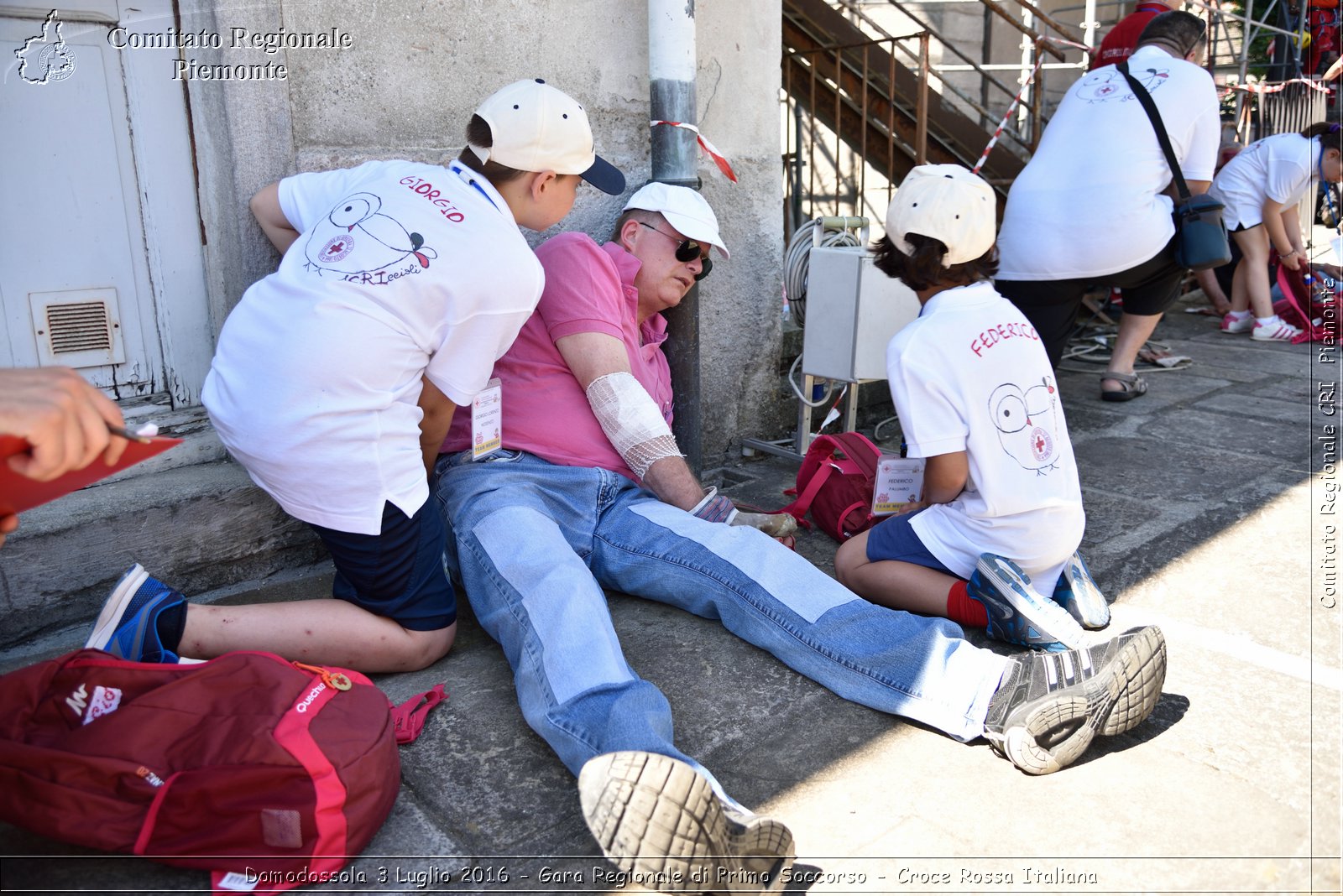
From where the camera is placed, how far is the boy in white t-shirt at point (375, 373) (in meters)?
2.21

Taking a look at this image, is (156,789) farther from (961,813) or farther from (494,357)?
(961,813)

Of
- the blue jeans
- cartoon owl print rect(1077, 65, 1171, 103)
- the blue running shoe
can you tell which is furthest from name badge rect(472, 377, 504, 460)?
cartoon owl print rect(1077, 65, 1171, 103)

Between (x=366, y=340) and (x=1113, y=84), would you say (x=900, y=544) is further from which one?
(x=1113, y=84)

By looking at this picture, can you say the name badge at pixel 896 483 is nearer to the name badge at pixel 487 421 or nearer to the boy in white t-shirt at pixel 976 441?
the boy in white t-shirt at pixel 976 441

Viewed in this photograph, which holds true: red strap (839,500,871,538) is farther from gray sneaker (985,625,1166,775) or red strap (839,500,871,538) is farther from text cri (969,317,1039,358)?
gray sneaker (985,625,1166,775)

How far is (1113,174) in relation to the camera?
4465 mm

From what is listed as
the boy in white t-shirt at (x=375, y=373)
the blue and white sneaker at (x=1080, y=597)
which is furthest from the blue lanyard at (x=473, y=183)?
the blue and white sneaker at (x=1080, y=597)

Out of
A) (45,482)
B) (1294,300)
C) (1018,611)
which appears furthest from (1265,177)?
(45,482)

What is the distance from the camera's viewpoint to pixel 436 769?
2.15 meters

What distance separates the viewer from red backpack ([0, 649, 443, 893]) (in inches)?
68.9

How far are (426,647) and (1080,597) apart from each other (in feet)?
5.63

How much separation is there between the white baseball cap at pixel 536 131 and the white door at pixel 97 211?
3.36 ft

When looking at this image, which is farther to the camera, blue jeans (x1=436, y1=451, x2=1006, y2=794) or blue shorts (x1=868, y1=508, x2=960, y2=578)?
blue shorts (x1=868, y1=508, x2=960, y2=578)

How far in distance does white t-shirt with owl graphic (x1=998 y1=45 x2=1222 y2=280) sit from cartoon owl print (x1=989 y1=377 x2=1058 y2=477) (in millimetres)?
2197
